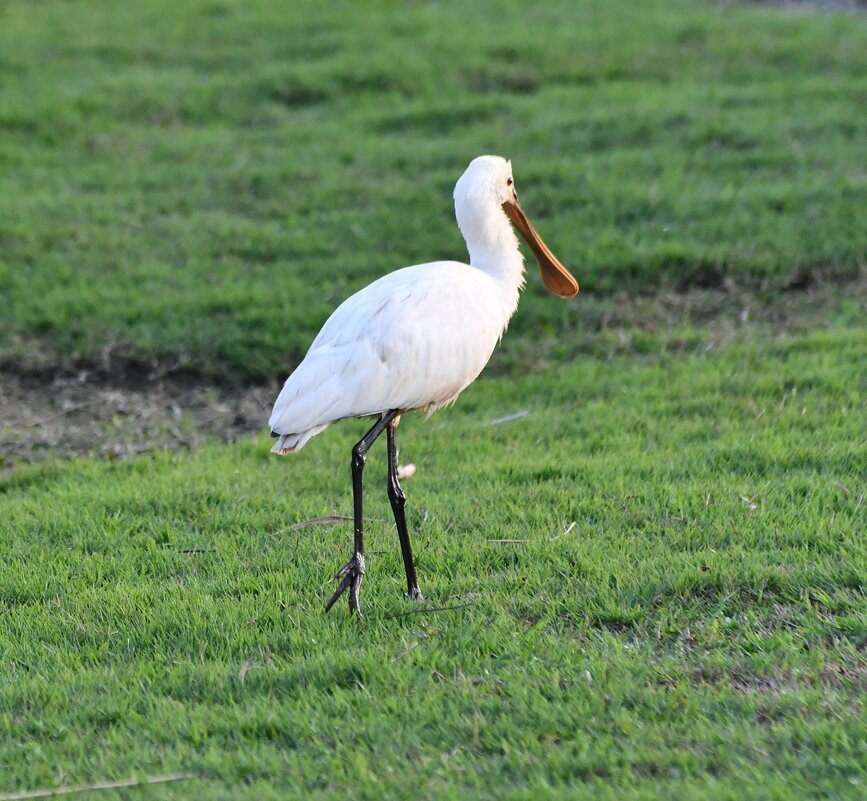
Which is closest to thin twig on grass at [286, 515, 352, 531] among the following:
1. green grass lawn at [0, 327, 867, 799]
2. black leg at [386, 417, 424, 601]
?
green grass lawn at [0, 327, 867, 799]

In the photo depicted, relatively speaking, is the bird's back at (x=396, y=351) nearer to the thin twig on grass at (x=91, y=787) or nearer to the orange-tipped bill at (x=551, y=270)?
the orange-tipped bill at (x=551, y=270)

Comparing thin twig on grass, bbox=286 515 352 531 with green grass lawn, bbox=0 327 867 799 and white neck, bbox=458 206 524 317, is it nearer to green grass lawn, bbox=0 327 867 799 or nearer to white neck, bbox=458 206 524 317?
green grass lawn, bbox=0 327 867 799

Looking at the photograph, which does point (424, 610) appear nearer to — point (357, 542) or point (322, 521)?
point (357, 542)

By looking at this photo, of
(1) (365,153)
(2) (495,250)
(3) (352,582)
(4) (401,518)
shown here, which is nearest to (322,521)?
(4) (401,518)

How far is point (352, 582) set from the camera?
17.8 ft

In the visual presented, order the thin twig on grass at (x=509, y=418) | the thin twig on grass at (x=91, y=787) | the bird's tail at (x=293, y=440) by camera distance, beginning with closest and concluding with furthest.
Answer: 1. the thin twig on grass at (x=91, y=787)
2. the bird's tail at (x=293, y=440)
3. the thin twig on grass at (x=509, y=418)

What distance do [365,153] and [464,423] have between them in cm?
470

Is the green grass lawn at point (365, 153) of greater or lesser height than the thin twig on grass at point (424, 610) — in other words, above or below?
above

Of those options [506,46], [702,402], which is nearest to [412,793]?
[702,402]

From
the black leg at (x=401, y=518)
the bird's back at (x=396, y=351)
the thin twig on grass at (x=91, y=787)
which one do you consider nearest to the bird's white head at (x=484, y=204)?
the bird's back at (x=396, y=351)

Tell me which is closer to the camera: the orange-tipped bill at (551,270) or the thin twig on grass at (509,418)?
the orange-tipped bill at (551,270)

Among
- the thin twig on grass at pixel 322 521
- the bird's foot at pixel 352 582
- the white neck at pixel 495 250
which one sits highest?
the white neck at pixel 495 250

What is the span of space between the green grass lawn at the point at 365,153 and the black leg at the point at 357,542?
131 inches

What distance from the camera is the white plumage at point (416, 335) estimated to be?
5.48 meters
